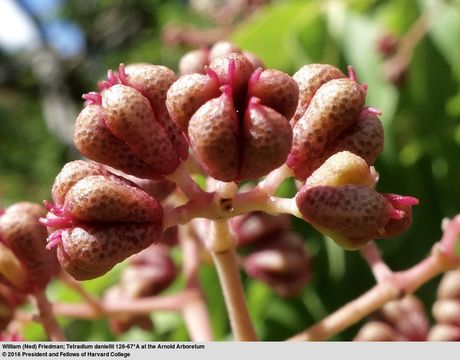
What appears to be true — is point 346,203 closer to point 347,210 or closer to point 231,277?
point 347,210

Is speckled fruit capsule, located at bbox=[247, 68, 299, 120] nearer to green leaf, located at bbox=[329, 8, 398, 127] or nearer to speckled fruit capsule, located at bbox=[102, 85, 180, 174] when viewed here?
speckled fruit capsule, located at bbox=[102, 85, 180, 174]

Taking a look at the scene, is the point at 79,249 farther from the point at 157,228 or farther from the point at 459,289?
the point at 459,289

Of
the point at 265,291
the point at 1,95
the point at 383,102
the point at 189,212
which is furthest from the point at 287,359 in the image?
the point at 1,95

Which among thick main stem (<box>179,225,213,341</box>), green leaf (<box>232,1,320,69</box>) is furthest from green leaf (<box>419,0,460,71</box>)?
thick main stem (<box>179,225,213,341</box>)

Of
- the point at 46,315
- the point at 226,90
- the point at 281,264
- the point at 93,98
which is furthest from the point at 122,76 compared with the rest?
the point at 281,264

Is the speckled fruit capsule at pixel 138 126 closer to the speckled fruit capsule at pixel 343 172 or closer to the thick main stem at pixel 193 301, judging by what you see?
the speckled fruit capsule at pixel 343 172

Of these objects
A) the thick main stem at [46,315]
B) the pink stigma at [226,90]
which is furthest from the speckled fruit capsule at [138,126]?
the thick main stem at [46,315]
